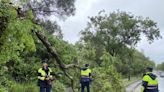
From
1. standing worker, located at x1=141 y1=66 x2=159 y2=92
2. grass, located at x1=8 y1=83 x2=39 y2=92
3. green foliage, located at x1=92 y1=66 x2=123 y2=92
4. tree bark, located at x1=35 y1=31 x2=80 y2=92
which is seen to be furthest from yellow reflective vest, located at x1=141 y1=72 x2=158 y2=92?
green foliage, located at x1=92 y1=66 x2=123 y2=92

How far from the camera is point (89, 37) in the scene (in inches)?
2318

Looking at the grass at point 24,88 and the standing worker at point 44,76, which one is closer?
the standing worker at point 44,76

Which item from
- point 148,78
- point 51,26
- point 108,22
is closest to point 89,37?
point 108,22

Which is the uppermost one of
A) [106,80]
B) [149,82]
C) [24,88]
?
[149,82]

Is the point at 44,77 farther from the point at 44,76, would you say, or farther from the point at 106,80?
the point at 106,80

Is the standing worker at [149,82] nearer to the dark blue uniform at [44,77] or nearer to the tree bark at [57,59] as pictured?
the dark blue uniform at [44,77]

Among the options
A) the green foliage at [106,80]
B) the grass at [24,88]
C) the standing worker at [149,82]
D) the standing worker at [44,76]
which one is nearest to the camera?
the standing worker at [149,82]

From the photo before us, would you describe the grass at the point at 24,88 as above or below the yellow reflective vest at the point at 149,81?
below

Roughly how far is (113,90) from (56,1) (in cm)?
742

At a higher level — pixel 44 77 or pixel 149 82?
pixel 44 77

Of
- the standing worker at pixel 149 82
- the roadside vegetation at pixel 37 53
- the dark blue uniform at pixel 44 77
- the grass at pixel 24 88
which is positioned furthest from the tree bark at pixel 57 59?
the standing worker at pixel 149 82

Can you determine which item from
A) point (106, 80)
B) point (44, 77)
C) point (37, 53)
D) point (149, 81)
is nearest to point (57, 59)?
point (37, 53)

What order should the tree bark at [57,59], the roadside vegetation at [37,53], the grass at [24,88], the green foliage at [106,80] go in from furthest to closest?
the green foliage at [106,80], the tree bark at [57,59], the grass at [24,88], the roadside vegetation at [37,53]

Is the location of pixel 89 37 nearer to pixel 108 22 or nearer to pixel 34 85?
pixel 108 22
